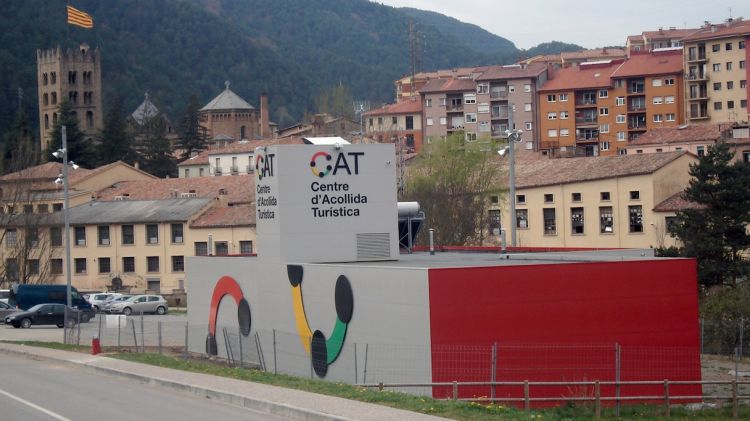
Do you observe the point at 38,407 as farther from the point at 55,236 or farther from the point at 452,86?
the point at 452,86

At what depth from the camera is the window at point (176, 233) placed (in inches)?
2825

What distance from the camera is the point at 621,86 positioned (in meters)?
112

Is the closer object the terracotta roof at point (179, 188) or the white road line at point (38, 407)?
the white road line at point (38, 407)

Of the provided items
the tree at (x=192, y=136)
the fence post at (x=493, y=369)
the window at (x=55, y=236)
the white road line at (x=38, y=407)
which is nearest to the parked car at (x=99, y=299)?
the window at (x=55, y=236)

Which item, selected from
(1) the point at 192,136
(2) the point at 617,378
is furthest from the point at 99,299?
(1) the point at 192,136

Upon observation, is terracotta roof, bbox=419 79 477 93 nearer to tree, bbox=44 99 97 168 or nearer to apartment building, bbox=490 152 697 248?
tree, bbox=44 99 97 168

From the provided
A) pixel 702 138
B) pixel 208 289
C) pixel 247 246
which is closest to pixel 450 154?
pixel 247 246

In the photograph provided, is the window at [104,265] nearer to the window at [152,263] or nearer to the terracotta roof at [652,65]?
the window at [152,263]

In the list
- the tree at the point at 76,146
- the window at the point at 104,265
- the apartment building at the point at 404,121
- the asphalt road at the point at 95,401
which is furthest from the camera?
the apartment building at the point at 404,121

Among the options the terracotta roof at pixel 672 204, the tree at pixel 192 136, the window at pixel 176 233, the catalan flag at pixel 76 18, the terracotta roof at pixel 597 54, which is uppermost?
the catalan flag at pixel 76 18

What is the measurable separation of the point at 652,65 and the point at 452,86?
23.2 meters

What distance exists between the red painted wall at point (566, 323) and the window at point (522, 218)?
136 feet

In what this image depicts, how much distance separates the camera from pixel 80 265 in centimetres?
7406

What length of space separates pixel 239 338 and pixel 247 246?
3613 centimetres
